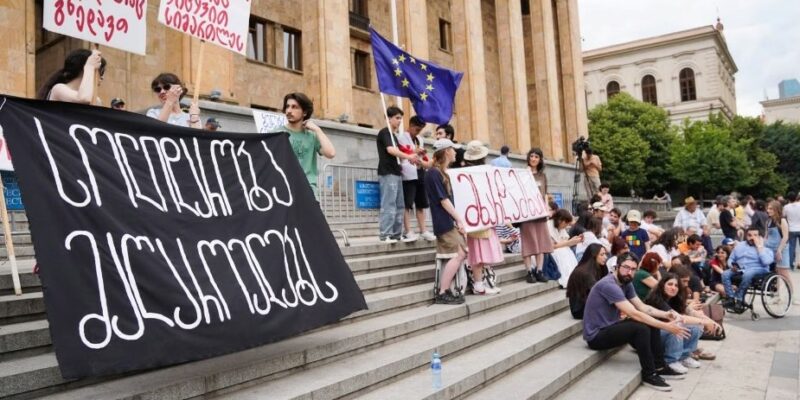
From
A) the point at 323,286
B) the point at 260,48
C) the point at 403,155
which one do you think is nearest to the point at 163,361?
the point at 323,286

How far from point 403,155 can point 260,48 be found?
14.9m

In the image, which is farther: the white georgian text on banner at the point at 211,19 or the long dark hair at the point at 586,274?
the long dark hair at the point at 586,274

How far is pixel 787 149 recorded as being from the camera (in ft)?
197

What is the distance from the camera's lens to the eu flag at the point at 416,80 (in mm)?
8062

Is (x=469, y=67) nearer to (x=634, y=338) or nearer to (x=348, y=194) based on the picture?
(x=348, y=194)

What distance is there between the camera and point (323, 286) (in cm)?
423

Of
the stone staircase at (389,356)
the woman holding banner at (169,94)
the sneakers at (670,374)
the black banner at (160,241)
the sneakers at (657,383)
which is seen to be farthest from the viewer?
the sneakers at (670,374)

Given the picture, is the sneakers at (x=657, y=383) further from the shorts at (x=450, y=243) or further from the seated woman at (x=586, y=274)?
the shorts at (x=450, y=243)

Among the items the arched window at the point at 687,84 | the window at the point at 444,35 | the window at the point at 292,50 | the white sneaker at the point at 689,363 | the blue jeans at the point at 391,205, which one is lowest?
the white sneaker at the point at 689,363

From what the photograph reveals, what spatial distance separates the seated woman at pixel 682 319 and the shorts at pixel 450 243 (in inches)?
98.7

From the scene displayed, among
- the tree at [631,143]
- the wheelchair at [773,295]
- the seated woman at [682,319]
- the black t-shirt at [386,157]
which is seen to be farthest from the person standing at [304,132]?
the tree at [631,143]

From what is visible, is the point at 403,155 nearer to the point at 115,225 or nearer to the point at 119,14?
the point at 119,14

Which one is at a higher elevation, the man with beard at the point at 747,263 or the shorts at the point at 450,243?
the shorts at the point at 450,243

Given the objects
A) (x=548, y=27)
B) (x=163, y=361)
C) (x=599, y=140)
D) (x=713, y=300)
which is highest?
(x=548, y=27)
